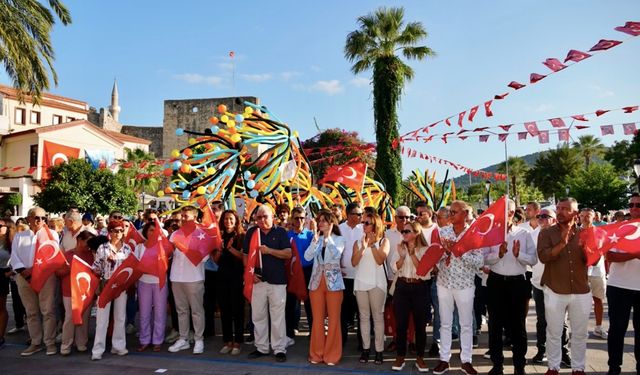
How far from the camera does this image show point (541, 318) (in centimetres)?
595

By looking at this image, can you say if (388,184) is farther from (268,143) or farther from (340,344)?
(340,344)

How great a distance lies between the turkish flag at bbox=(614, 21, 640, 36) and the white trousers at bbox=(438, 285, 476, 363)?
4815 mm

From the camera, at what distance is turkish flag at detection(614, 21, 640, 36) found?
7055 mm

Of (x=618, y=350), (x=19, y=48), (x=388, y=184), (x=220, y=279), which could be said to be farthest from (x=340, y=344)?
(x=388, y=184)

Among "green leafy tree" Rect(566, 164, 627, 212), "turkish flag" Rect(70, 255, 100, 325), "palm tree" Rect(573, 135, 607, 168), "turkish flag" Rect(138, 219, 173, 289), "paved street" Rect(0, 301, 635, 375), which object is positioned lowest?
"paved street" Rect(0, 301, 635, 375)

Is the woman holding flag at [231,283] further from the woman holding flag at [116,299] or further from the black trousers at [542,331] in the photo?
the black trousers at [542,331]

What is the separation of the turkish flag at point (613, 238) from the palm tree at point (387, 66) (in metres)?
12.7

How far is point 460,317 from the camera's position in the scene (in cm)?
531

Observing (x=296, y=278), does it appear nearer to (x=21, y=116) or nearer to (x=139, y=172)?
(x=139, y=172)

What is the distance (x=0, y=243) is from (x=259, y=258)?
4.05 metres

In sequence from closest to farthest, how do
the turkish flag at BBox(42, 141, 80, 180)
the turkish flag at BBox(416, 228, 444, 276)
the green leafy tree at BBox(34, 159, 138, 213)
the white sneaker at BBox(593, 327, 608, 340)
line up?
1. the turkish flag at BBox(416, 228, 444, 276)
2. the white sneaker at BBox(593, 327, 608, 340)
3. the green leafy tree at BBox(34, 159, 138, 213)
4. the turkish flag at BBox(42, 141, 80, 180)

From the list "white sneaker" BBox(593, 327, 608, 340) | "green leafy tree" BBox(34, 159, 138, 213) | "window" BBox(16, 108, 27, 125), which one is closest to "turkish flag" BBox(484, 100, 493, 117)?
"white sneaker" BBox(593, 327, 608, 340)

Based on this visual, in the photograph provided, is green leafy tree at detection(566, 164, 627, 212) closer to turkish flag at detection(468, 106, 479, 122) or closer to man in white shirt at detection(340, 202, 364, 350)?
turkish flag at detection(468, 106, 479, 122)

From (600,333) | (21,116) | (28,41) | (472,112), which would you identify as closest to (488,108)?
(472,112)
